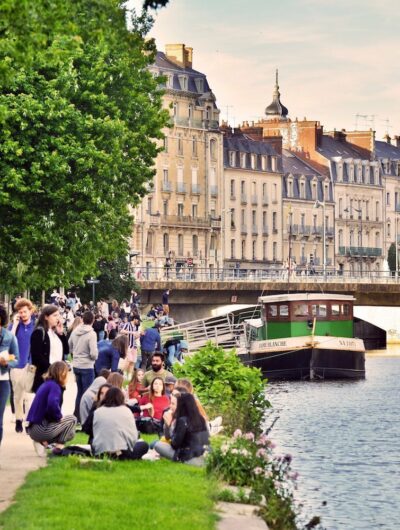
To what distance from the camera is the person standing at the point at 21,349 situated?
83.9 feet

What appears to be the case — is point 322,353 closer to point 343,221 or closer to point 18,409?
point 18,409

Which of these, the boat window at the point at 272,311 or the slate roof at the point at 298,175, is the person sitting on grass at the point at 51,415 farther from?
the slate roof at the point at 298,175

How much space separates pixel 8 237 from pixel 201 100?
314ft

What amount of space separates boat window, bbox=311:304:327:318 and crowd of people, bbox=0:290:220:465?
43.9 metres


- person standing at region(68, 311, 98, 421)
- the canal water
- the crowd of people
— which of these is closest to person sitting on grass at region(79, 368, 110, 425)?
the crowd of people

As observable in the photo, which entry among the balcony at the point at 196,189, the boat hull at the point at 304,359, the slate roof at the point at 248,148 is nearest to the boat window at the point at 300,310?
the boat hull at the point at 304,359

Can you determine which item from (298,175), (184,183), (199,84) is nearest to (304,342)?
(199,84)

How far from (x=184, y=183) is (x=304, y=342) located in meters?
73.2

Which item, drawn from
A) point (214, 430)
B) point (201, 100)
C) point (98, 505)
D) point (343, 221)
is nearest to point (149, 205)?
point (201, 100)

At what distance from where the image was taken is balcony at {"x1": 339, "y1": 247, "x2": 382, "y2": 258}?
174125 mm

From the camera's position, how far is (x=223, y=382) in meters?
34.8

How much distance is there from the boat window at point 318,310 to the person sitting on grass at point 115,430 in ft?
173

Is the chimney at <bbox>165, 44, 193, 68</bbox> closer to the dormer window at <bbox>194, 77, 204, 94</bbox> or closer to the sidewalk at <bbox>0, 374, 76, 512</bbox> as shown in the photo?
the dormer window at <bbox>194, 77, 204, 94</bbox>

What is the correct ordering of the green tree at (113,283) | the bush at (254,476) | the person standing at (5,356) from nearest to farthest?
the bush at (254,476) → the person standing at (5,356) → the green tree at (113,283)
